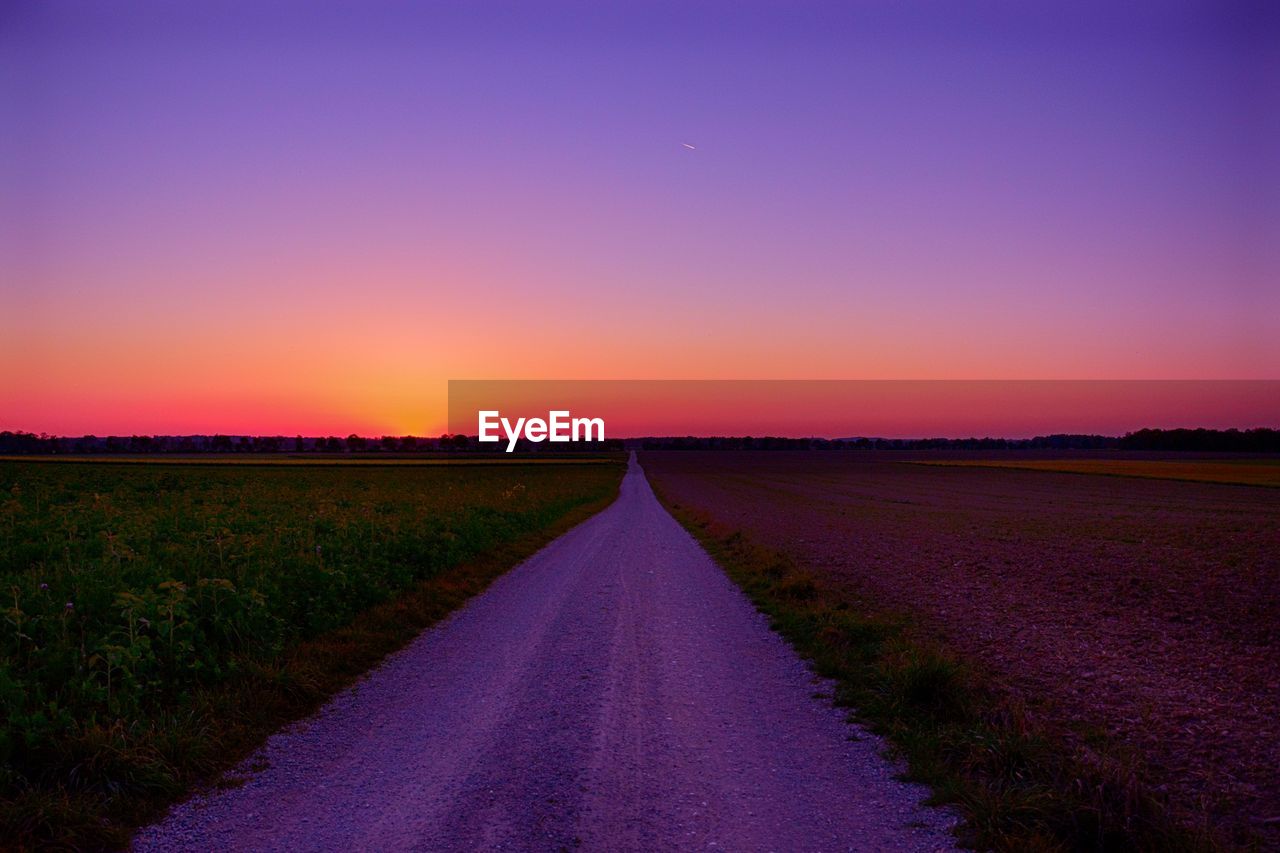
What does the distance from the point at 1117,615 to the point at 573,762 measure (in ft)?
37.4

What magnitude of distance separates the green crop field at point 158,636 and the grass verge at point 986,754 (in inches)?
227

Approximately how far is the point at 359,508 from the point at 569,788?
15858 millimetres

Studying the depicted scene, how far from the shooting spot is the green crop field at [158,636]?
18.7 feet

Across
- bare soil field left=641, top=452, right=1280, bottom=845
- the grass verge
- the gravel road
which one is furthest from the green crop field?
bare soil field left=641, top=452, right=1280, bottom=845

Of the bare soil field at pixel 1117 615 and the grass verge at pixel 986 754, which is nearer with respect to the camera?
the grass verge at pixel 986 754

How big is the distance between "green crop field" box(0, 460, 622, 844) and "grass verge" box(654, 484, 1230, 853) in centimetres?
577

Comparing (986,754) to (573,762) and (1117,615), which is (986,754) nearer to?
(573,762)

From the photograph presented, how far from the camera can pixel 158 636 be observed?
769 centimetres

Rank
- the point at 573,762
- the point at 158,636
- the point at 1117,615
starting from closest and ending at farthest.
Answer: the point at 573,762, the point at 158,636, the point at 1117,615

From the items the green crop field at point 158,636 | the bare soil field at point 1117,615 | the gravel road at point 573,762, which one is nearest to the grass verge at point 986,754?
the gravel road at point 573,762

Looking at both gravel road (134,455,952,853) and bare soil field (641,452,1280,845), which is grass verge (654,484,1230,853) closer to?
gravel road (134,455,952,853)

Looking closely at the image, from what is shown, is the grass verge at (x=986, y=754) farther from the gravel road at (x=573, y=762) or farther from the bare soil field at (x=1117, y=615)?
the bare soil field at (x=1117, y=615)

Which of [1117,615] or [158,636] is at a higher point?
[158,636]

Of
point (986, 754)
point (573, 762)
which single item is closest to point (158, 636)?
point (573, 762)
